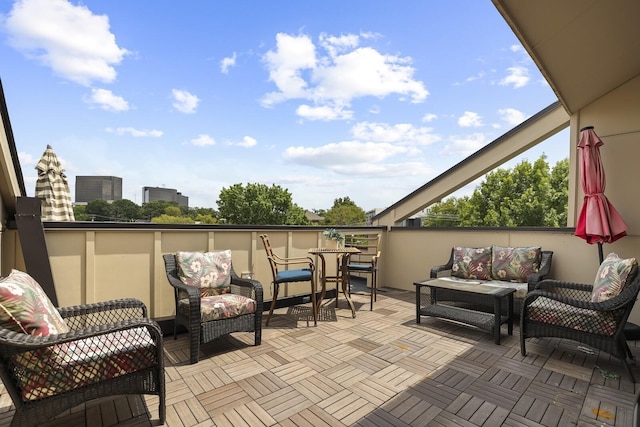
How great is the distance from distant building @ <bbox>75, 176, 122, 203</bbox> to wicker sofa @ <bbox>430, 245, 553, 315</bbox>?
37792mm

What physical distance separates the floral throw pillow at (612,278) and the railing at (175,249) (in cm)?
157

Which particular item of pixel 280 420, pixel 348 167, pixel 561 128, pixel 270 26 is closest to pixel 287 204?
pixel 348 167

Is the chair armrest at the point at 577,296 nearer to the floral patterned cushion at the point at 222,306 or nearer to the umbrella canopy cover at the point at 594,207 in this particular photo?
the umbrella canopy cover at the point at 594,207

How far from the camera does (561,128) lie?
4914mm

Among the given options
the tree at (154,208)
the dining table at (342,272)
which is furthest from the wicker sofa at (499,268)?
the tree at (154,208)

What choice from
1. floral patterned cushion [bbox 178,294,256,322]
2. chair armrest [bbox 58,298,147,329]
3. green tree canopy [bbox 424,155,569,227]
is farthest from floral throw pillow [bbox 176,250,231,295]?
green tree canopy [bbox 424,155,569,227]

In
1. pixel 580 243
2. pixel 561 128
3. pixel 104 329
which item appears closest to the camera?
pixel 104 329

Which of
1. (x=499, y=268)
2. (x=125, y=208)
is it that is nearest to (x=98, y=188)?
(x=125, y=208)

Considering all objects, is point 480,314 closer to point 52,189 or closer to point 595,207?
point 595,207

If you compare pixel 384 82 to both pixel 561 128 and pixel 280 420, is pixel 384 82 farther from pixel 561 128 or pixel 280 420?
pixel 280 420

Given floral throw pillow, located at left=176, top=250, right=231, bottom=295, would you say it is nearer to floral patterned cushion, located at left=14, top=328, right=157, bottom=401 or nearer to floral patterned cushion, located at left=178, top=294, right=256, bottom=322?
floral patterned cushion, located at left=178, top=294, right=256, bottom=322

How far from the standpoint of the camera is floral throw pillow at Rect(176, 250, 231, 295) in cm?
302

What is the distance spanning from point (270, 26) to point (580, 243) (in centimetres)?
787

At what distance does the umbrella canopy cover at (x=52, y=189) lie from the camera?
3.26 metres
